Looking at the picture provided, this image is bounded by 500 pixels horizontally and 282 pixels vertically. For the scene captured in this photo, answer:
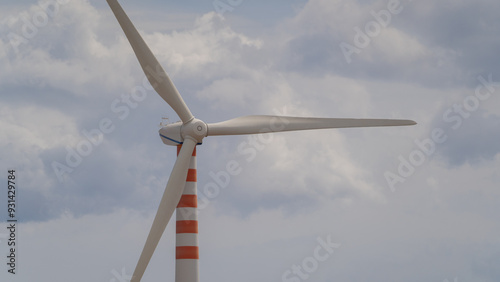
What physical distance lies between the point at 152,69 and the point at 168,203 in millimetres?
9773

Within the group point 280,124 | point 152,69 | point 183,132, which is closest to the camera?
point 152,69

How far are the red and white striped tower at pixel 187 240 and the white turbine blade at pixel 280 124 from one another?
5.26 metres

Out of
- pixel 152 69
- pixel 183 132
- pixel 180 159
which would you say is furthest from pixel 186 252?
pixel 152 69

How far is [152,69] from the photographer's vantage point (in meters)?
71.8

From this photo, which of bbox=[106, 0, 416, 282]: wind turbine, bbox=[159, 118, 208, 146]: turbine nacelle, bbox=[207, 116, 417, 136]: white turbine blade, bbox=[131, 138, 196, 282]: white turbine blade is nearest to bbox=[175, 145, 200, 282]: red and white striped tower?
bbox=[106, 0, 416, 282]: wind turbine

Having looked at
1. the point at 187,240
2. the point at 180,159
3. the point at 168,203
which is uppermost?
the point at 180,159

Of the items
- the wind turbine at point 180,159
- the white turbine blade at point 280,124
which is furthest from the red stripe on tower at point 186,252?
the white turbine blade at point 280,124

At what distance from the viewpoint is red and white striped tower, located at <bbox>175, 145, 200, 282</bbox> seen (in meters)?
70.9

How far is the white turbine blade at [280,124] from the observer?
7356 centimetres

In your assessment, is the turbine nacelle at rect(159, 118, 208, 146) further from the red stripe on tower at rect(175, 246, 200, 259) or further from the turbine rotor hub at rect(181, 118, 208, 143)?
the red stripe on tower at rect(175, 246, 200, 259)

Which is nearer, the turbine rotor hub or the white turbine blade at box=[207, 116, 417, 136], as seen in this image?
the turbine rotor hub

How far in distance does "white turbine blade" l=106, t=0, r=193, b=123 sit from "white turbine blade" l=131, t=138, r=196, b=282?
2.54 metres

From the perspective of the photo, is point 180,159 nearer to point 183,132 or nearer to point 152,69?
point 183,132

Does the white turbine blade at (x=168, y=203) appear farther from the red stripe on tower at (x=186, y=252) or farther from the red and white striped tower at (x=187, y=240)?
the red stripe on tower at (x=186, y=252)
